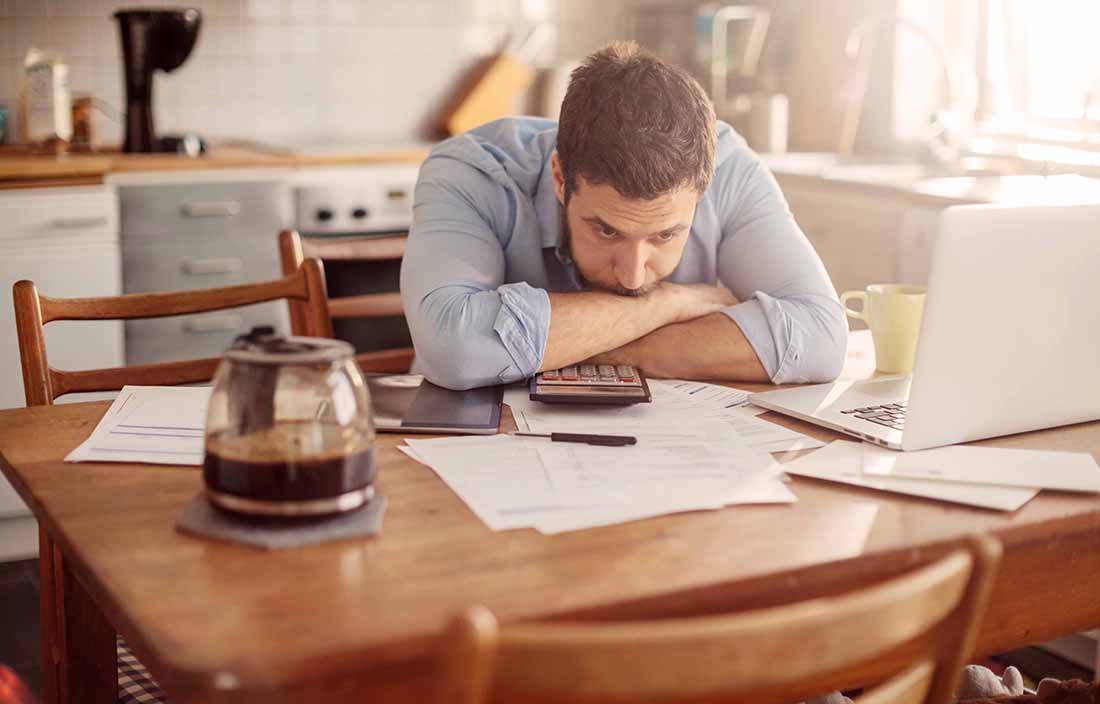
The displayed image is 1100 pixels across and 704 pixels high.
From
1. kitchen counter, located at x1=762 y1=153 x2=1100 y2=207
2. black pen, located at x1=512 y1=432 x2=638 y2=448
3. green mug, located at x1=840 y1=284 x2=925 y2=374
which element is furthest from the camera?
kitchen counter, located at x1=762 y1=153 x2=1100 y2=207

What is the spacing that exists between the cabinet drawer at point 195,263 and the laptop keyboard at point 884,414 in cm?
216

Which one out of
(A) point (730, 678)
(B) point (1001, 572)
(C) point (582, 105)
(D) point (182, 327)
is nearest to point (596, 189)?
(C) point (582, 105)

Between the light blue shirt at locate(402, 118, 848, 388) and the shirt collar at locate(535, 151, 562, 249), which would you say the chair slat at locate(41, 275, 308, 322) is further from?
the shirt collar at locate(535, 151, 562, 249)

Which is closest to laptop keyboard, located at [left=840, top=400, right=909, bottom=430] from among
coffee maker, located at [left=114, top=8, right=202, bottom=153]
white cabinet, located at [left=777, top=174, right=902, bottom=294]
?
white cabinet, located at [left=777, top=174, right=902, bottom=294]

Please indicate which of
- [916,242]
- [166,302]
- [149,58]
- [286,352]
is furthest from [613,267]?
[149,58]

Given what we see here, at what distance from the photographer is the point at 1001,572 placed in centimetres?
113

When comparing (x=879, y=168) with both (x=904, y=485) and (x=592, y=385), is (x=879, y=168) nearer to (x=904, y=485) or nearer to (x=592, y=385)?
(x=592, y=385)

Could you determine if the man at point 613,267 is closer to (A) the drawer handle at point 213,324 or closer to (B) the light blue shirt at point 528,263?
(B) the light blue shirt at point 528,263

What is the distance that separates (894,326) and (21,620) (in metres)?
1.99

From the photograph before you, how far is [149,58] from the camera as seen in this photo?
340 cm

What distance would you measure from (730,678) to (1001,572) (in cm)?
48

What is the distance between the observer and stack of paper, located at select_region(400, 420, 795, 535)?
1.12m

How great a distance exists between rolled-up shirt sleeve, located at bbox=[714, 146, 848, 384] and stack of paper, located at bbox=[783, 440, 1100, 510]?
318 mm

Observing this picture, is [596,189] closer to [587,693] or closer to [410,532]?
[410,532]
